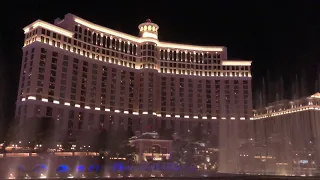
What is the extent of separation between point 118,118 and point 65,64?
29.3m

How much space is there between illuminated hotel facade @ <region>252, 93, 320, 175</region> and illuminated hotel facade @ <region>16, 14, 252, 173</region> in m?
14.4

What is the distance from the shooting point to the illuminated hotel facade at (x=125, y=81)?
114m

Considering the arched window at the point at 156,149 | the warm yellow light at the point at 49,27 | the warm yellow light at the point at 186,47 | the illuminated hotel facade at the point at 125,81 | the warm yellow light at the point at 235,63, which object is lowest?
the arched window at the point at 156,149

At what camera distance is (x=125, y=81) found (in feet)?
447

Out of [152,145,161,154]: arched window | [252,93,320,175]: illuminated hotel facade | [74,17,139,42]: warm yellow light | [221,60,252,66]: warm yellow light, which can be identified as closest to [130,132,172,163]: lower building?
[152,145,161,154]: arched window

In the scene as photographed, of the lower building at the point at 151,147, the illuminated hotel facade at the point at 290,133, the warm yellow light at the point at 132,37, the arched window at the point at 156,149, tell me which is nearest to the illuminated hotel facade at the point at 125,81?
the warm yellow light at the point at 132,37

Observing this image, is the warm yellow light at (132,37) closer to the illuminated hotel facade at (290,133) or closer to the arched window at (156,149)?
the illuminated hotel facade at (290,133)

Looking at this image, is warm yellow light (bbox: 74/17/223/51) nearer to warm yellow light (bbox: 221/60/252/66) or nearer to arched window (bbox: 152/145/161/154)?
warm yellow light (bbox: 221/60/252/66)

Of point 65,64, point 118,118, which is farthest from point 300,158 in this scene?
point 65,64

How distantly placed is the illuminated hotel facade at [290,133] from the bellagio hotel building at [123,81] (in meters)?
24.4

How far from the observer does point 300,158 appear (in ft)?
336

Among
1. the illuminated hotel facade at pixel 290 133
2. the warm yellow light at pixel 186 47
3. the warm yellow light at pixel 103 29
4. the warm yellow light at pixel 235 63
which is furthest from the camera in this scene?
the warm yellow light at pixel 235 63

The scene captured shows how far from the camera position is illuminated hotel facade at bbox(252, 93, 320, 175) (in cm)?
9956

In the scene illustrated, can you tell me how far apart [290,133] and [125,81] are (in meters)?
72.7
